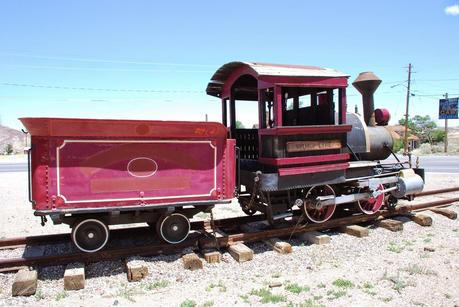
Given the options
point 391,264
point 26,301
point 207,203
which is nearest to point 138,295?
point 26,301

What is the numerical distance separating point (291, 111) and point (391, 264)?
310cm

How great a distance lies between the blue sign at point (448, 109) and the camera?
5612 centimetres

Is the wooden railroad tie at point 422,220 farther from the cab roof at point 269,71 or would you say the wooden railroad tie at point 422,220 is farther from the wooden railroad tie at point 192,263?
the wooden railroad tie at point 192,263

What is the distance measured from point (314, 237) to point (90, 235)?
3.54 meters

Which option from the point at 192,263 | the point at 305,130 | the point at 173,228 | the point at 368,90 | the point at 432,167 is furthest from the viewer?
the point at 432,167

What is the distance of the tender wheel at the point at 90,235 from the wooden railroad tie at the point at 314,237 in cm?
328

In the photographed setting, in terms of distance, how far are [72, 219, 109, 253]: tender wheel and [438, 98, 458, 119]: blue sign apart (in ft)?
196

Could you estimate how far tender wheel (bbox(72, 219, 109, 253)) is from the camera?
5.38 metres

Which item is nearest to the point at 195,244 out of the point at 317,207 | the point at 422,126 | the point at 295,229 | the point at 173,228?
the point at 173,228

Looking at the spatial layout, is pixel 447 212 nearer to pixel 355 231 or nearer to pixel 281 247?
pixel 355 231

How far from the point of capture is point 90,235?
546 cm

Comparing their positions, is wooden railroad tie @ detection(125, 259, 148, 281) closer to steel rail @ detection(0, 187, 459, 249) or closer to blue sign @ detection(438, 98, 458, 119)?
steel rail @ detection(0, 187, 459, 249)

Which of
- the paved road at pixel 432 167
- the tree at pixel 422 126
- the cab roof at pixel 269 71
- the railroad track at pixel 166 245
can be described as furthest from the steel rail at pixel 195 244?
the tree at pixel 422 126

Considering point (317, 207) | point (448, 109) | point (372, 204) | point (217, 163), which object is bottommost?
point (372, 204)
